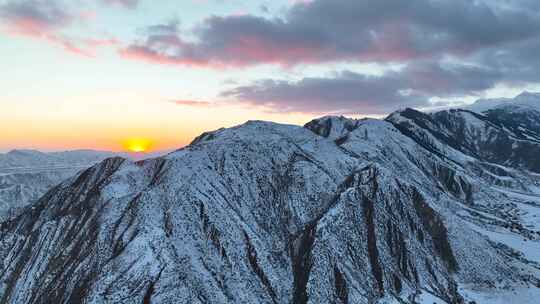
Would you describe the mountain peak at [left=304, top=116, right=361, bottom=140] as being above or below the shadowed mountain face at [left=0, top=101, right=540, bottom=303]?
above

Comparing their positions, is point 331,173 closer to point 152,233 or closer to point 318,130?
point 152,233

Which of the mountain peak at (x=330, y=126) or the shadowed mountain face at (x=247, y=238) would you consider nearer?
the shadowed mountain face at (x=247, y=238)

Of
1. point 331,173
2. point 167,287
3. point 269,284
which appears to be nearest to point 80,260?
point 167,287

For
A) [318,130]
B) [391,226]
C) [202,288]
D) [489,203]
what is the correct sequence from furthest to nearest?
1. [318,130]
2. [489,203]
3. [391,226]
4. [202,288]

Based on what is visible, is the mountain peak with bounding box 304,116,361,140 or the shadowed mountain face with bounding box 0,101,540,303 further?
the mountain peak with bounding box 304,116,361,140

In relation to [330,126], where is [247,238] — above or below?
below

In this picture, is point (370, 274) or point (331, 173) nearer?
point (370, 274)

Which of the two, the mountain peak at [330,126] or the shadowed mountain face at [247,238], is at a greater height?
the mountain peak at [330,126]

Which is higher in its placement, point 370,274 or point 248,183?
point 248,183
